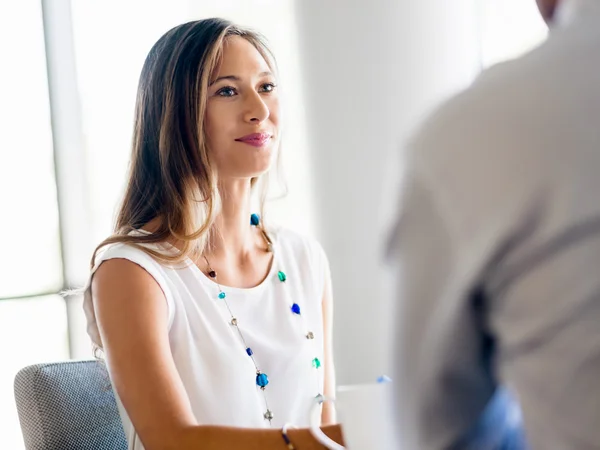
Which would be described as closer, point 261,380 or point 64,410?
point 64,410

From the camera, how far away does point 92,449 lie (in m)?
1.24

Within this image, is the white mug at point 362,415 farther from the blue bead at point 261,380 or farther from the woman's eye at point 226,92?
the woman's eye at point 226,92

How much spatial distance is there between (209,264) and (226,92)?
31cm

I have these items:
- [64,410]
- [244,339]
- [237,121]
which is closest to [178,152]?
[237,121]

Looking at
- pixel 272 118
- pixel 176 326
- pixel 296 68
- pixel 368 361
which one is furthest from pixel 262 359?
pixel 296 68

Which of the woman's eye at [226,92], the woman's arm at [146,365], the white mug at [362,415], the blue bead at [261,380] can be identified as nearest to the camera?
the white mug at [362,415]

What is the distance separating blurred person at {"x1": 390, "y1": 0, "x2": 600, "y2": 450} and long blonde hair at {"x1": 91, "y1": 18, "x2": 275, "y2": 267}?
94cm

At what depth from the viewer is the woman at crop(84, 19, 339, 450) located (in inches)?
49.6

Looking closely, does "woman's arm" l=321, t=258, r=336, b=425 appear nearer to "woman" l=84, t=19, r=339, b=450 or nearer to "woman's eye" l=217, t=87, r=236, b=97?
"woman" l=84, t=19, r=339, b=450

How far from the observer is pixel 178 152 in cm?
140

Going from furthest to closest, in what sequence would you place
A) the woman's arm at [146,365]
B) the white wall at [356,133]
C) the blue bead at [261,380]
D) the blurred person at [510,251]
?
1. the white wall at [356,133]
2. the blue bead at [261,380]
3. the woman's arm at [146,365]
4. the blurred person at [510,251]

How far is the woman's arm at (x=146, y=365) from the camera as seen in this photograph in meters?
1.04

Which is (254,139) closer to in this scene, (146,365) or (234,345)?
(234,345)

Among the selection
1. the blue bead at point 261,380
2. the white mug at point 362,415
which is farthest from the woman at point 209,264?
the white mug at point 362,415
